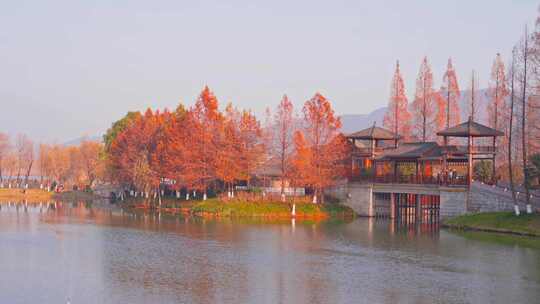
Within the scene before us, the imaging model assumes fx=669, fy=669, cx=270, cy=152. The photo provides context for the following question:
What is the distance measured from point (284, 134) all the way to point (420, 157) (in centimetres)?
1246

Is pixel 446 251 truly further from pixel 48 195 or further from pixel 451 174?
pixel 48 195

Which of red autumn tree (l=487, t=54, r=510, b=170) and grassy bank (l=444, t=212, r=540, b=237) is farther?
red autumn tree (l=487, t=54, r=510, b=170)

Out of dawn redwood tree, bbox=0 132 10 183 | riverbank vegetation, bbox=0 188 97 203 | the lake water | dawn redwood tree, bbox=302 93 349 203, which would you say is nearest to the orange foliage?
dawn redwood tree, bbox=302 93 349 203

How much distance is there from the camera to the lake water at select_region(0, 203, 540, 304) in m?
24.8

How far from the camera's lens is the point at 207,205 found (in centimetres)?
6131

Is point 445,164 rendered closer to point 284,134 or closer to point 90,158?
point 284,134

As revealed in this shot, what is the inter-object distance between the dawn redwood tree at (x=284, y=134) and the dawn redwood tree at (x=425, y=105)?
1413 centimetres

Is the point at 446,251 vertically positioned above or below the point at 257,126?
below

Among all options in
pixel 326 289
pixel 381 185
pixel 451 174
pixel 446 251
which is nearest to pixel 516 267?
pixel 446 251

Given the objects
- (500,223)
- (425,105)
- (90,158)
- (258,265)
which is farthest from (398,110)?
(90,158)

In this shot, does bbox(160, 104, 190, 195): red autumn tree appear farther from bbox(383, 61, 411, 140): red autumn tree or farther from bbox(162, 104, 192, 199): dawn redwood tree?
bbox(383, 61, 411, 140): red autumn tree

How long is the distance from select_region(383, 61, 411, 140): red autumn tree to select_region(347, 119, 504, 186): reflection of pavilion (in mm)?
2437

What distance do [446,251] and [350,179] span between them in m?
25.7

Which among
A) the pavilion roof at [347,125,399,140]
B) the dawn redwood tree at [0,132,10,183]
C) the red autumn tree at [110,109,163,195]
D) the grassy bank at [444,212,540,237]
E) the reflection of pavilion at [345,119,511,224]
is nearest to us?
the grassy bank at [444,212,540,237]
